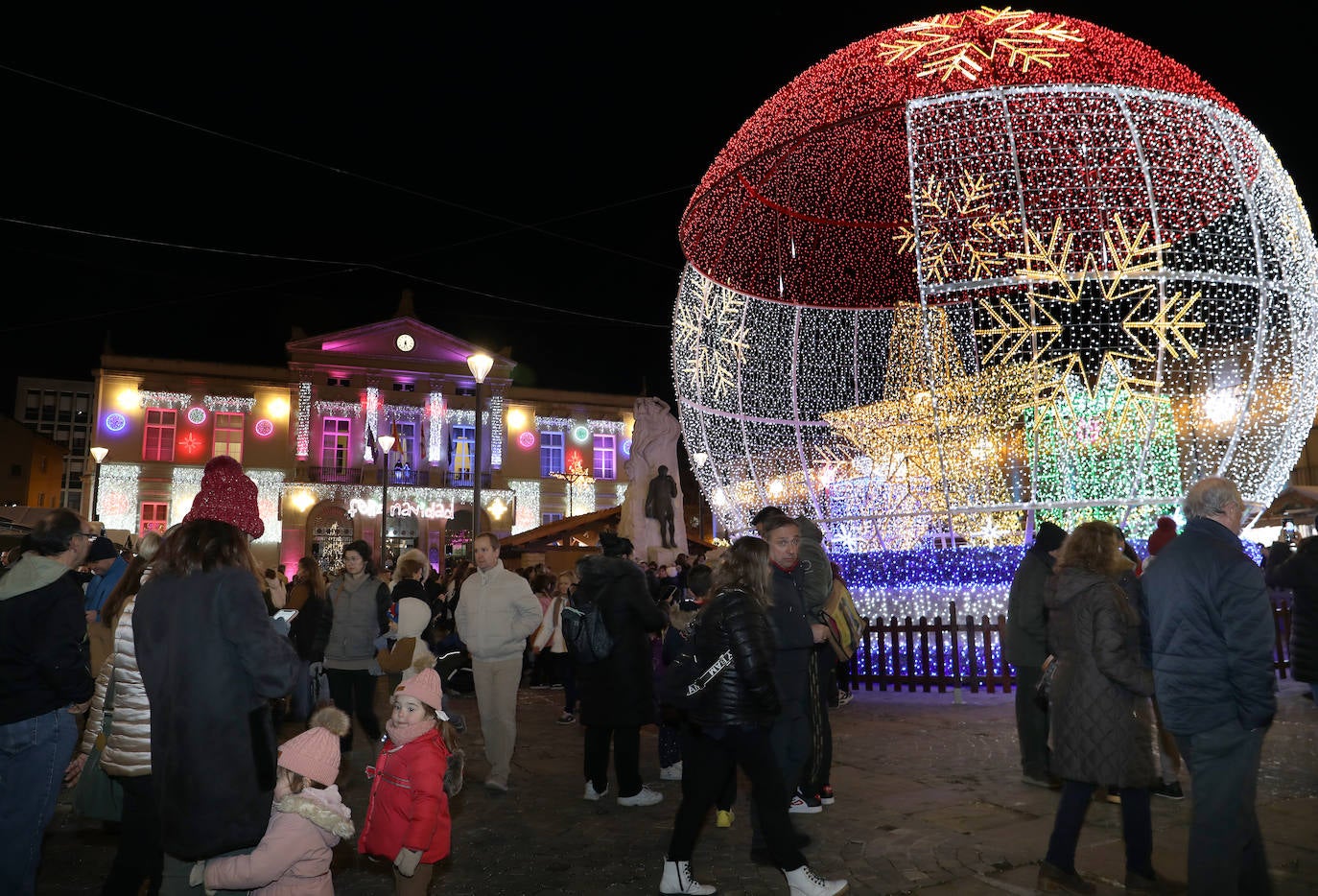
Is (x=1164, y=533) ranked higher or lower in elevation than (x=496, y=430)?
lower

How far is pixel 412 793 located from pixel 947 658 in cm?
779

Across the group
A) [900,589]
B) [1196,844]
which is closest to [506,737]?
[1196,844]

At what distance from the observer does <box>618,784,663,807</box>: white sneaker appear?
550cm

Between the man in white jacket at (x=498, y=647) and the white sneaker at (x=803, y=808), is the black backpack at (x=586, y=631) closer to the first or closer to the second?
the man in white jacket at (x=498, y=647)

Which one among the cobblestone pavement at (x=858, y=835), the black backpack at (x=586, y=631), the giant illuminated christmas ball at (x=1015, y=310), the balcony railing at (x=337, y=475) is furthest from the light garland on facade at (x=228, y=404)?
the black backpack at (x=586, y=631)

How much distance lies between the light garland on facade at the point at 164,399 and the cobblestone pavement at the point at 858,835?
33.9 meters

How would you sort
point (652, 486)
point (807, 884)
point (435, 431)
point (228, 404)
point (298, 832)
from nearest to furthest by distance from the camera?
point (298, 832) → point (807, 884) → point (652, 486) → point (228, 404) → point (435, 431)

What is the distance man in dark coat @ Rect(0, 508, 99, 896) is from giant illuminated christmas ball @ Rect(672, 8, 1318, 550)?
287 inches

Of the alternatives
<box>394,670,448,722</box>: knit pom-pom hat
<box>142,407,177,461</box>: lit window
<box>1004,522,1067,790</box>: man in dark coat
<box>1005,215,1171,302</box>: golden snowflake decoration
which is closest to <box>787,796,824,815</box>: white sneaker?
<box>1004,522,1067,790</box>: man in dark coat

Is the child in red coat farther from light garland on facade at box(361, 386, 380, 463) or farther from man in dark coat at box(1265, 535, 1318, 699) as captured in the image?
light garland on facade at box(361, 386, 380, 463)

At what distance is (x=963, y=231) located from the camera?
9.47m

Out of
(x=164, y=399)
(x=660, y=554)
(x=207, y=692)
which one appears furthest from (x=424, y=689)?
(x=164, y=399)

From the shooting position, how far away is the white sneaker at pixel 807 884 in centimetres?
373

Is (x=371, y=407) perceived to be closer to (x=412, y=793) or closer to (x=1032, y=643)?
(x=1032, y=643)
